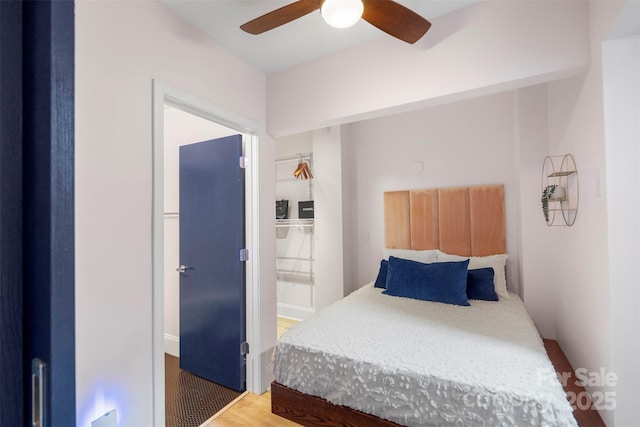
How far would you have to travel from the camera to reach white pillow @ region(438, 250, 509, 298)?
2.65m

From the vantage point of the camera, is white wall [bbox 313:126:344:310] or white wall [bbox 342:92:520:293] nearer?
white wall [bbox 342:92:520:293]

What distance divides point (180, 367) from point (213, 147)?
80.7 inches

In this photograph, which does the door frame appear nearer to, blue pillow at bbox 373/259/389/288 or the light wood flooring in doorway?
the light wood flooring in doorway

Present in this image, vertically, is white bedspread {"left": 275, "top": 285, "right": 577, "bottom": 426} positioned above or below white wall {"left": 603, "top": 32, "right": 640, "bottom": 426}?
below

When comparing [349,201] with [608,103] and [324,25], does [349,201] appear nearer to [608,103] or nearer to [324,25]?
[324,25]

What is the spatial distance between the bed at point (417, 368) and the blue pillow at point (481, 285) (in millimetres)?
100

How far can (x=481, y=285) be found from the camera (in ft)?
8.48

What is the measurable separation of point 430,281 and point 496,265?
72 cm

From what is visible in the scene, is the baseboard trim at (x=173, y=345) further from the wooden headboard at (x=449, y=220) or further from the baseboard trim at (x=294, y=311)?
the wooden headboard at (x=449, y=220)

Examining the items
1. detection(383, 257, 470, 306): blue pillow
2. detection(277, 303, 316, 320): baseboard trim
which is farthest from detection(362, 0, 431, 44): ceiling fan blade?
detection(277, 303, 316, 320): baseboard trim

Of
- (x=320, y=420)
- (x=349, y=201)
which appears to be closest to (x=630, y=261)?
(x=320, y=420)

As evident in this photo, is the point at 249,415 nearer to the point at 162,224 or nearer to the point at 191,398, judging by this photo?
the point at 191,398

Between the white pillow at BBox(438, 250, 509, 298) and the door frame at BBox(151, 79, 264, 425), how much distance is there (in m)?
1.96

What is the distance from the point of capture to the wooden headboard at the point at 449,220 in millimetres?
2934
